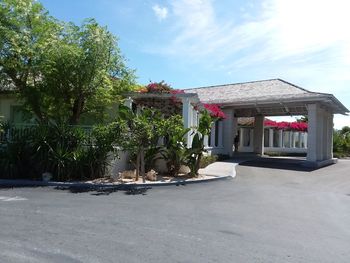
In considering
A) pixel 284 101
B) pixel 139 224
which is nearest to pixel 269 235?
pixel 139 224

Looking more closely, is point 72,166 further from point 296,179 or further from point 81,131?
point 296,179

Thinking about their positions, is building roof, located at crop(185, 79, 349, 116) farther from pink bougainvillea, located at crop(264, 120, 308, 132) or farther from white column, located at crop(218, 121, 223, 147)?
pink bougainvillea, located at crop(264, 120, 308, 132)

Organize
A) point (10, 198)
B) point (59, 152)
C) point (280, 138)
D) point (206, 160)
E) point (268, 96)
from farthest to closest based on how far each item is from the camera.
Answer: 1. point (280, 138)
2. point (268, 96)
3. point (206, 160)
4. point (59, 152)
5. point (10, 198)

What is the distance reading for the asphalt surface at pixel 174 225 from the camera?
5.65m

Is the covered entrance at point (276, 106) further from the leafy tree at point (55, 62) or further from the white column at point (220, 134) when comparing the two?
the leafy tree at point (55, 62)

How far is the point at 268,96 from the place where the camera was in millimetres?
23109

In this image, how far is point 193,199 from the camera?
10516 millimetres

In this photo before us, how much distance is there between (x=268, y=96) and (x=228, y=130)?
3.38 meters

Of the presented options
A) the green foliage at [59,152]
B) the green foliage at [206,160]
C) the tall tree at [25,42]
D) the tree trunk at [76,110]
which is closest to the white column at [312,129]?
Answer: the green foliage at [206,160]

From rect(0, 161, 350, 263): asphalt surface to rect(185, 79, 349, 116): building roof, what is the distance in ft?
31.9

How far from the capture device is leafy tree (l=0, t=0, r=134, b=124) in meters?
14.1

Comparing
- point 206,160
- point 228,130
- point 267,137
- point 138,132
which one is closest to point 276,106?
point 228,130

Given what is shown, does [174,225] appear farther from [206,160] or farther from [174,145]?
[206,160]

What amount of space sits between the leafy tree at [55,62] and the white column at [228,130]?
33.9ft
